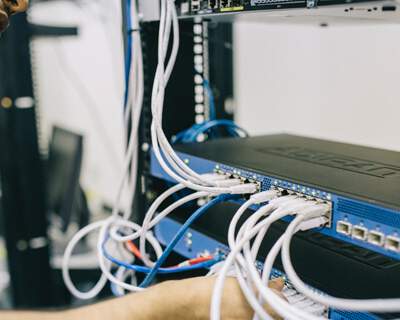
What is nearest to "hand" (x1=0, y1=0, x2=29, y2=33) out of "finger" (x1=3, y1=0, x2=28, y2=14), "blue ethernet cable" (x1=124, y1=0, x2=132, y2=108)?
"finger" (x1=3, y1=0, x2=28, y2=14)

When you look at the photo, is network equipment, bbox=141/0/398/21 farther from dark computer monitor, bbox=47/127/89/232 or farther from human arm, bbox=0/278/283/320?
dark computer monitor, bbox=47/127/89/232

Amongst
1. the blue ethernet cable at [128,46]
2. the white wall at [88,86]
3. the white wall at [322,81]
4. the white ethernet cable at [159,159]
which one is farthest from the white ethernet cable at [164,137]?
the white wall at [88,86]

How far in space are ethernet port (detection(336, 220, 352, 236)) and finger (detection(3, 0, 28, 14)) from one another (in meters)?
0.55

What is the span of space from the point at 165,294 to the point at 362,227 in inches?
8.7

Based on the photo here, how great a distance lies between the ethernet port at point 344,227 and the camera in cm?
49

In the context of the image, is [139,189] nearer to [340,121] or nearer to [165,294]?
[165,294]

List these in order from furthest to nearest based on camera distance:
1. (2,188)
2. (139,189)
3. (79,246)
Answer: (79,246) → (2,188) → (139,189)

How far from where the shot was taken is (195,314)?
50 centimetres

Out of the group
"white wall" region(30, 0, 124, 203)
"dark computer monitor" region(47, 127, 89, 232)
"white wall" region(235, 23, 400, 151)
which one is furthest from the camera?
"white wall" region(30, 0, 124, 203)

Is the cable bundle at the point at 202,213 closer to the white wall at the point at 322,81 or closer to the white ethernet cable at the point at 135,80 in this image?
the white ethernet cable at the point at 135,80

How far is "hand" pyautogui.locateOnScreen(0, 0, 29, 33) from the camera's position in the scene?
681mm

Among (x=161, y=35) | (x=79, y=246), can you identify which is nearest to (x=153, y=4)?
(x=161, y=35)

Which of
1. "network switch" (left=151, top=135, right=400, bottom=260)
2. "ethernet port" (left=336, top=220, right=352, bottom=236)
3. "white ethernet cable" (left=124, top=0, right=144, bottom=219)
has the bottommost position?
Result: "ethernet port" (left=336, top=220, right=352, bottom=236)

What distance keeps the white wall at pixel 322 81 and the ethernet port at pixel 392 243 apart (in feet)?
1.97
